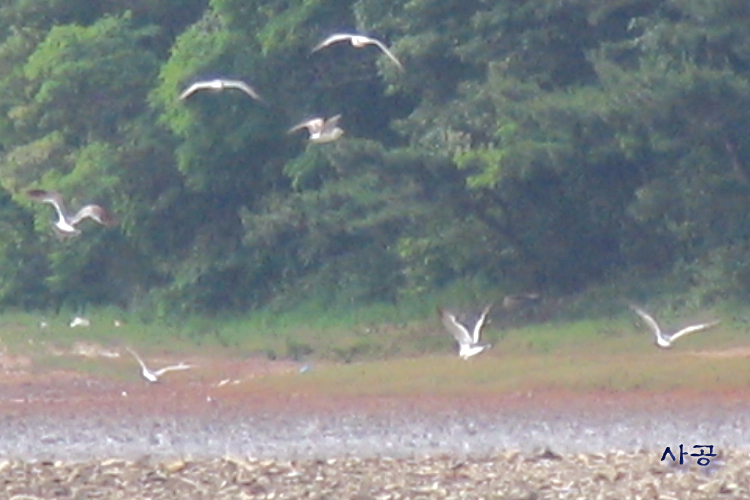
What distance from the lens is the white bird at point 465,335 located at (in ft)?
80.0

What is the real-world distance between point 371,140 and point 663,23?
16.6 feet

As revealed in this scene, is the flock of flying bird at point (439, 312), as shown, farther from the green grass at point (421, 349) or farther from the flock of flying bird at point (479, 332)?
the green grass at point (421, 349)

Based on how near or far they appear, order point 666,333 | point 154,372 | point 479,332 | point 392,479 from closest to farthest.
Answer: point 392,479
point 666,333
point 479,332
point 154,372

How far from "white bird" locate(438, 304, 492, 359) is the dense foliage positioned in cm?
268

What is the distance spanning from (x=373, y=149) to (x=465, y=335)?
503 centimetres

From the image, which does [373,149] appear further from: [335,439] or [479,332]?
[335,439]

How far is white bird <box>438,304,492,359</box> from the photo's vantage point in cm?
2438

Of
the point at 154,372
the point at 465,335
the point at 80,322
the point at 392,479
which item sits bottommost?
the point at 392,479

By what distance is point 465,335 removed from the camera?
24.7 metres

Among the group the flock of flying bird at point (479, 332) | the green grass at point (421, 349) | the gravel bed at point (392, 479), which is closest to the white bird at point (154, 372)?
the green grass at point (421, 349)

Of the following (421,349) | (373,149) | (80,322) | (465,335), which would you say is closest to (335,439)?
(465,335)

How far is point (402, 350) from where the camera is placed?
26.5 meters

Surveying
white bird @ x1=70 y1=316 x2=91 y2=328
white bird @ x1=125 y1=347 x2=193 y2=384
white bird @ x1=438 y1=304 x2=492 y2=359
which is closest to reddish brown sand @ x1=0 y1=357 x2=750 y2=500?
white bird @ x1=125 y1=347 x2=193 y2=384

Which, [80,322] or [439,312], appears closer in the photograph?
[439,312]
